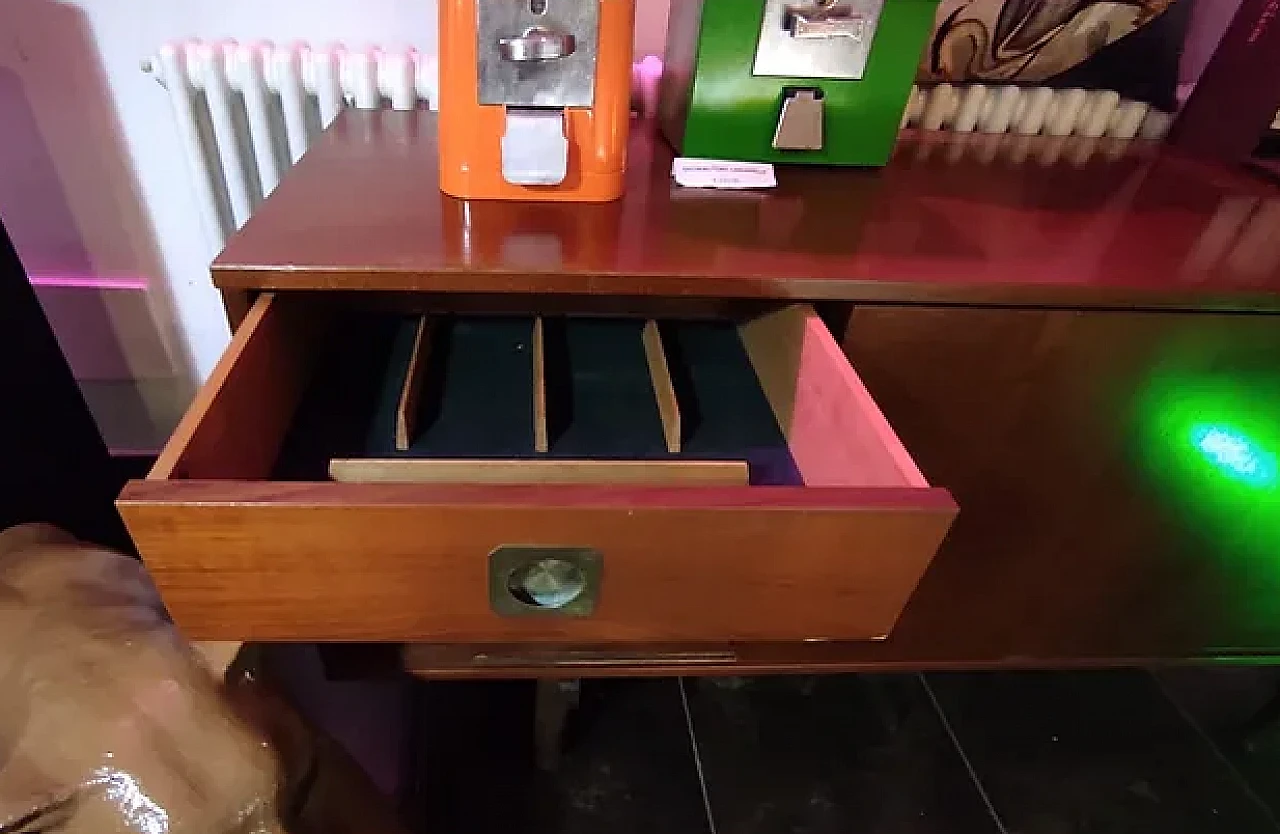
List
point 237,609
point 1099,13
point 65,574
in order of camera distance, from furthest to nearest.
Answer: point 1099,13
point 65,574
point 237,609

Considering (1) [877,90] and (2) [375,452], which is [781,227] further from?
(2) [375,452]

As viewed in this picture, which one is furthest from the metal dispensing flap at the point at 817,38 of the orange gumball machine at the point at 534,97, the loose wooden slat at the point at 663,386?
the loose wooden slat at the point at 663,386

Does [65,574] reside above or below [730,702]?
above

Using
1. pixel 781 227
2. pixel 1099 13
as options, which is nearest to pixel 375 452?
pixel 781 227

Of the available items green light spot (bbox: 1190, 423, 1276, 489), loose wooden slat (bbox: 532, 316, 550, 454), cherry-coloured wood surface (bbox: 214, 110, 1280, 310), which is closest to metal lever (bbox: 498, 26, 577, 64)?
cherry-coloured wood surface (bbox: 214, 110, 1280, 310)

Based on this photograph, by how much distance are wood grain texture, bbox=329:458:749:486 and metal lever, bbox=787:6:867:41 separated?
380 millimetres

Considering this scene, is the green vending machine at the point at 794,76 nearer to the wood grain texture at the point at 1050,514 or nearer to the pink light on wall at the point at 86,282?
the wood grain texture at the point at 1050,514

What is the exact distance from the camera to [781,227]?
2.40 feet

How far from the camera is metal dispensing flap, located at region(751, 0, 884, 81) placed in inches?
29.8

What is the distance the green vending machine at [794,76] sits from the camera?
2.50 feet

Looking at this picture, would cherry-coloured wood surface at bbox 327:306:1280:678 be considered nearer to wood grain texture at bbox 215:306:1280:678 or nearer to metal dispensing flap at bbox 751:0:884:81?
wood grain texture at bbox 215:306:1280:678

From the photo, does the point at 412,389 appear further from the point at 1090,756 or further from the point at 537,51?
the point at 1090,756

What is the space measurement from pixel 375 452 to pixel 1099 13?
0.91 m

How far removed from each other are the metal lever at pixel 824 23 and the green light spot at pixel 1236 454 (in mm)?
452
